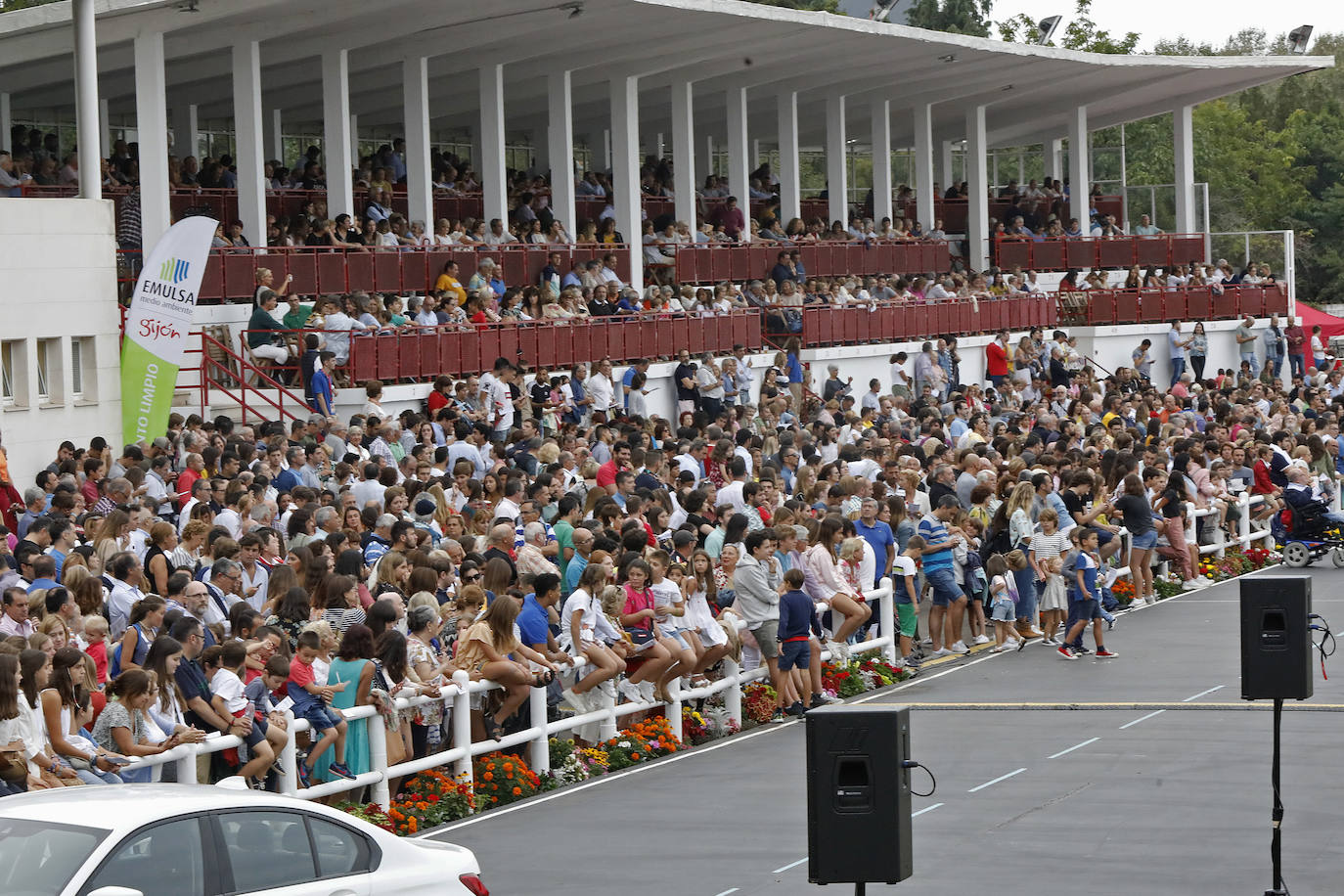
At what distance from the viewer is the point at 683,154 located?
44.2 m

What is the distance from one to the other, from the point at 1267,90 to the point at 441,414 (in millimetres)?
102602

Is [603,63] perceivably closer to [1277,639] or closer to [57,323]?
[57,323]

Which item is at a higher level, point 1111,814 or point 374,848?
point 374,848

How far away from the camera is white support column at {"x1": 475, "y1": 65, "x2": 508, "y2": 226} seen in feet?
128

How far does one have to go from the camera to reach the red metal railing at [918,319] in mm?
40438

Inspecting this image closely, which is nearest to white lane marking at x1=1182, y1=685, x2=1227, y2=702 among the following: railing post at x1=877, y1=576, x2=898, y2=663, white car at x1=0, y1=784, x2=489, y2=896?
railing post at x1=877, y1=576, x2=898, y2=663

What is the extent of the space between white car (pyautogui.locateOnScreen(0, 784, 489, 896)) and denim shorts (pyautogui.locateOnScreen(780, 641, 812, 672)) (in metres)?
8.85

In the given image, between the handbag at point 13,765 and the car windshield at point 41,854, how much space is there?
108 inches

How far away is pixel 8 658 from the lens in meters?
11.3

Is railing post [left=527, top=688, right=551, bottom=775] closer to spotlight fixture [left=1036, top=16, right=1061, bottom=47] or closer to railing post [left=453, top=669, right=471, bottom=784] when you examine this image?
railing post [left=453, top=669, right=471, bottom=784]

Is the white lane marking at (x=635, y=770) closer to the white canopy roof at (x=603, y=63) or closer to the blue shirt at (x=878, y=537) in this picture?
the blue shirt at (x=878, y=537)

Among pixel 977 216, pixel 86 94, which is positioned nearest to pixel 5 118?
pixel 86 94

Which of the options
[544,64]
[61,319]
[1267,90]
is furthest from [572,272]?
[1267,90]

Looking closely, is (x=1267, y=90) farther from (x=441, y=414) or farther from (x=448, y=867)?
(x=448, y=867)
